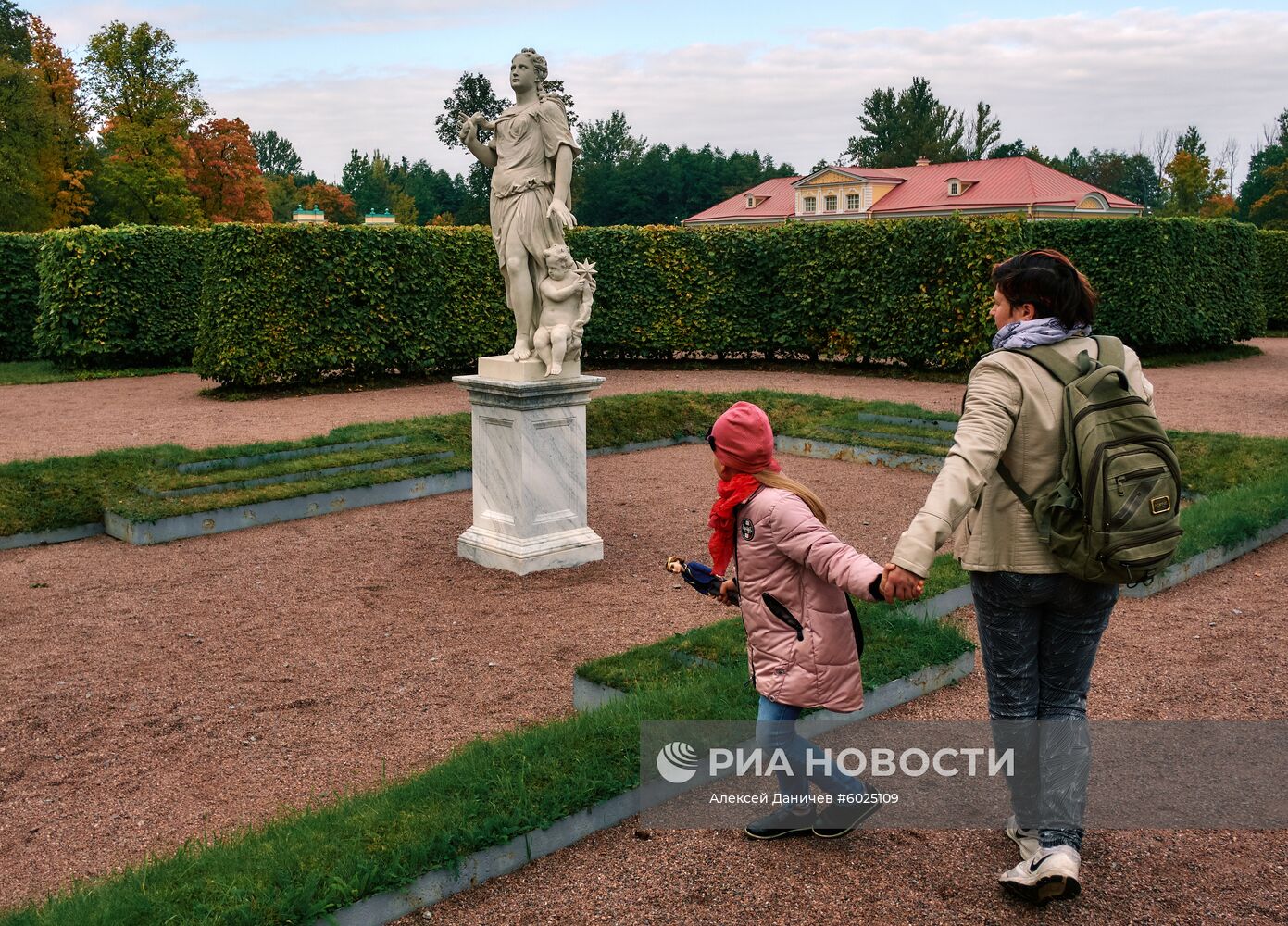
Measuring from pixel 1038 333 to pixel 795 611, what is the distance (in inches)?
42.9

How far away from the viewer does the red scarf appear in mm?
3320

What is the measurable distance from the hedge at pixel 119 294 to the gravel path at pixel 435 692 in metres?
11.6

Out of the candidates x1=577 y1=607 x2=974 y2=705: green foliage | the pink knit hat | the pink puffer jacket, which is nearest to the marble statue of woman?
x1=577 y1=607 x2=974 y2=705: green foliage

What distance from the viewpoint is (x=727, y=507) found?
3338 mm

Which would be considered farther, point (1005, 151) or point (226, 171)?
point (1005, 151)

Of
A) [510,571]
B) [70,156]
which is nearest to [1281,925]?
[510,571]

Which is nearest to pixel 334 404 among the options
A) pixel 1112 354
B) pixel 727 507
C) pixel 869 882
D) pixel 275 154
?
pixel 727 507

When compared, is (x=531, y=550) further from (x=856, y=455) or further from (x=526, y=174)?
(x=856, y=455)

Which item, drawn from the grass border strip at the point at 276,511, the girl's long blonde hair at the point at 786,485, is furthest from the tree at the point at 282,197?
the girl's long blonde hair at the point at 786,485

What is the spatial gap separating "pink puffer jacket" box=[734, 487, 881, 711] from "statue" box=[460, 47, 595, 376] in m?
4.69

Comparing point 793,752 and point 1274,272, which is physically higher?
point 1274,272

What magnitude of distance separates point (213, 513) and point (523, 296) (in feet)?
10.6

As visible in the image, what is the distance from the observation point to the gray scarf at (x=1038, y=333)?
306 cm

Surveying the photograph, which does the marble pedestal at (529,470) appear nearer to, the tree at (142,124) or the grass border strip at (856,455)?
the grass border strip at (856,455)
